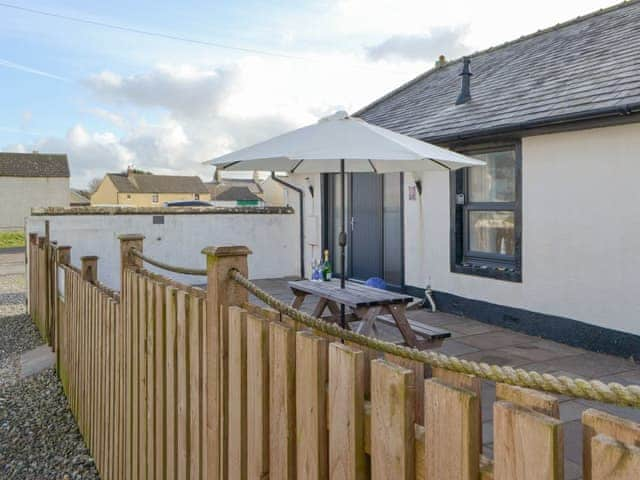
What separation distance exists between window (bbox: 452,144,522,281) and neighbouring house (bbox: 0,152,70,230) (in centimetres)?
4014

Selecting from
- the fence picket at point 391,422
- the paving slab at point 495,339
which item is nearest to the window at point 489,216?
the paving slab at point 495,339

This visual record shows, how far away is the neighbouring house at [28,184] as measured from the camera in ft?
133

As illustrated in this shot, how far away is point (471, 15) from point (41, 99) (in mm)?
13506

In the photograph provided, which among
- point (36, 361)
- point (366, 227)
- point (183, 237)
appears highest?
point (366, 227)

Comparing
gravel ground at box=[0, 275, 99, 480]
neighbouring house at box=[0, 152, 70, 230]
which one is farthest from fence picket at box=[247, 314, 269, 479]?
neighbouring house at box=[0, 152, 70, 230]

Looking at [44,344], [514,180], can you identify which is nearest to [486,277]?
[514,180]

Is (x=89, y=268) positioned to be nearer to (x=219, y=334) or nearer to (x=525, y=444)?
(x=219, y=334)

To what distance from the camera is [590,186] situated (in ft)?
18.4

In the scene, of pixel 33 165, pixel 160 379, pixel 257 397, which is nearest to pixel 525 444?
pixel 257 397

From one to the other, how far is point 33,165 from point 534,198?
→ 43562 mm

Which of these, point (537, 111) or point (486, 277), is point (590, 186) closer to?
point (537, 111)

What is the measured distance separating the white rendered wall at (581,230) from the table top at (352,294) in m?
2.13

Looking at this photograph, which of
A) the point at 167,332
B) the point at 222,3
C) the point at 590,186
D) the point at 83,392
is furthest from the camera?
the point at 222,3

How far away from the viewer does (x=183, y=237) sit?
10.7 metres
